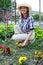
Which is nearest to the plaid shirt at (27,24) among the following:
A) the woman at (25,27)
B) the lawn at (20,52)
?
the woman at (25,27)

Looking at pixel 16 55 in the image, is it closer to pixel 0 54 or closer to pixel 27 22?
pixel 0 54

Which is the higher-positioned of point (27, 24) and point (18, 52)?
point (27, 24)

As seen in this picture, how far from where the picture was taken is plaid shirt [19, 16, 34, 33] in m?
4.47

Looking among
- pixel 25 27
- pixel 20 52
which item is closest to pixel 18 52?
pixel 20 52

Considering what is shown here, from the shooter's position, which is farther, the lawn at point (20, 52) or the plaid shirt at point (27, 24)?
the plaid shirt at point (27, 24)

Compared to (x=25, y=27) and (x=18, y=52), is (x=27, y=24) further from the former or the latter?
(x=18, y=52)

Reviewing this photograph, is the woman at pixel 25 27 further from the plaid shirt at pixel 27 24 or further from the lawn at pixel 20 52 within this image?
the lawn at pixel 20 52

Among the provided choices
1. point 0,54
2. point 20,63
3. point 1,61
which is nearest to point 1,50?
point 0,54

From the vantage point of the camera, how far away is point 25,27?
14.9 feet

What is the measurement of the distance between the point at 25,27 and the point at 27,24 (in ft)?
0.22

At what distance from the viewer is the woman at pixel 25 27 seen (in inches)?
175

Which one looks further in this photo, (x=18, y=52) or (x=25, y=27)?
(x=25, y=27)

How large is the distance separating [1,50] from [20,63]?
→ 0.74 metres

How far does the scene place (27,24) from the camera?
4512 millimetres
